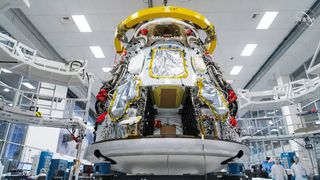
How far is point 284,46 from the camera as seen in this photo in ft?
28.4

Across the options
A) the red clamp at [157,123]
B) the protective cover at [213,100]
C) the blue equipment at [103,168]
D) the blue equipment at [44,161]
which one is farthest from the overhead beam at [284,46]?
the blue equipment at [44,161]

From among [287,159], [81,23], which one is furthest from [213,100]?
[287,159]

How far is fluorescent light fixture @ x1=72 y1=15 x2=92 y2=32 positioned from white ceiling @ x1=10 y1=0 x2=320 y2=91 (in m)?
0.17

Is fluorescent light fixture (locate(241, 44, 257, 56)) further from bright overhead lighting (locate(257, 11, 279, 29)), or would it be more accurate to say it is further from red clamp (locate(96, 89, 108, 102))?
red clamp (locate(96, 89, 108, 102))

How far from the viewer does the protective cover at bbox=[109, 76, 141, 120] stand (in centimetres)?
239

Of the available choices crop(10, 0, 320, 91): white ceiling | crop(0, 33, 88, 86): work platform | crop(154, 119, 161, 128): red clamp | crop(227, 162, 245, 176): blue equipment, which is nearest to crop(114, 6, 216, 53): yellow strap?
crop(154, 119, 161, 128): red clamp

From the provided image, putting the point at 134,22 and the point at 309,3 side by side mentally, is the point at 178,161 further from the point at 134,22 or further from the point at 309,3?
the point at 309,3

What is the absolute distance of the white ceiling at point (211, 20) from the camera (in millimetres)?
6688

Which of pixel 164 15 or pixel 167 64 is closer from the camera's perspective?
pixel 167 64

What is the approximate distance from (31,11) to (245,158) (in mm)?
7902

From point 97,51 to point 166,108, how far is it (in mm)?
7265

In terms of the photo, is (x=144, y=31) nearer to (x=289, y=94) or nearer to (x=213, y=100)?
(x=213, y=100)

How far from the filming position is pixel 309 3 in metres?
6.71

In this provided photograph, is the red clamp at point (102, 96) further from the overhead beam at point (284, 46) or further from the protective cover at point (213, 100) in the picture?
the overhead beam at point (284, 46)
